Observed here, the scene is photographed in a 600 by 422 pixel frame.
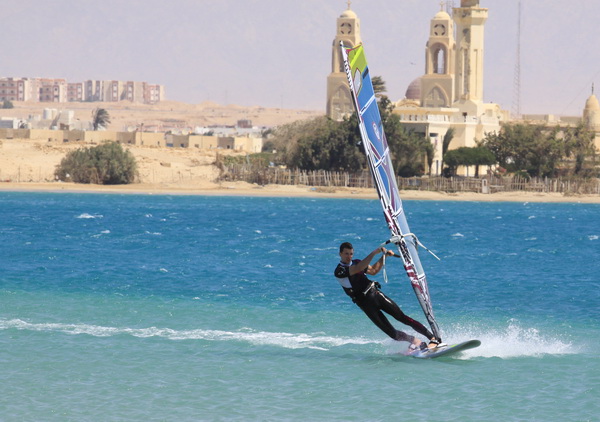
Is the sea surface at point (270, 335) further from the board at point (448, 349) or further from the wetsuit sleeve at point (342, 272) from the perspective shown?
the wetsuit sleeve at point (342, 272)

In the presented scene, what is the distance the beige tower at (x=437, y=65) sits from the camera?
114 m

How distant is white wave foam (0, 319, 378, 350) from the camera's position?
749 inches

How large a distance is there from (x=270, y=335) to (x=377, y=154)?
528 centimetres

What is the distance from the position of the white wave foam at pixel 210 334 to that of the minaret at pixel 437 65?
3681 inches

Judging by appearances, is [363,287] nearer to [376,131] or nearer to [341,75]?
[376,131]

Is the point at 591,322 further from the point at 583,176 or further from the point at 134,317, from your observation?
the point at 583,176

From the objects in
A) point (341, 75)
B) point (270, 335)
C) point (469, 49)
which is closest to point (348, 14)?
point (341, 75)

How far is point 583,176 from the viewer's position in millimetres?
94250

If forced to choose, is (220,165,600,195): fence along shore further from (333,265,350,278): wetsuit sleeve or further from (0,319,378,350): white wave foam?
(333,265,350,278): wetsuit sleeve

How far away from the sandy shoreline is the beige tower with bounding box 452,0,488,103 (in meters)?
18.2

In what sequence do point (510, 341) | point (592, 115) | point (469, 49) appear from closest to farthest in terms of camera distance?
point (510, 341)
point (469, 49)
point (592, 115)

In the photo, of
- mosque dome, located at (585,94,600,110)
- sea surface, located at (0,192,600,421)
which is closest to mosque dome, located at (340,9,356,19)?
mosque dome, located at (585,94,600,110)

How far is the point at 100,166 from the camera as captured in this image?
314ft

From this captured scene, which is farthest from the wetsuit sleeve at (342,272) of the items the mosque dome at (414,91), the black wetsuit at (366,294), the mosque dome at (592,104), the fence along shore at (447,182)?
the mosque dome at (414,91)
